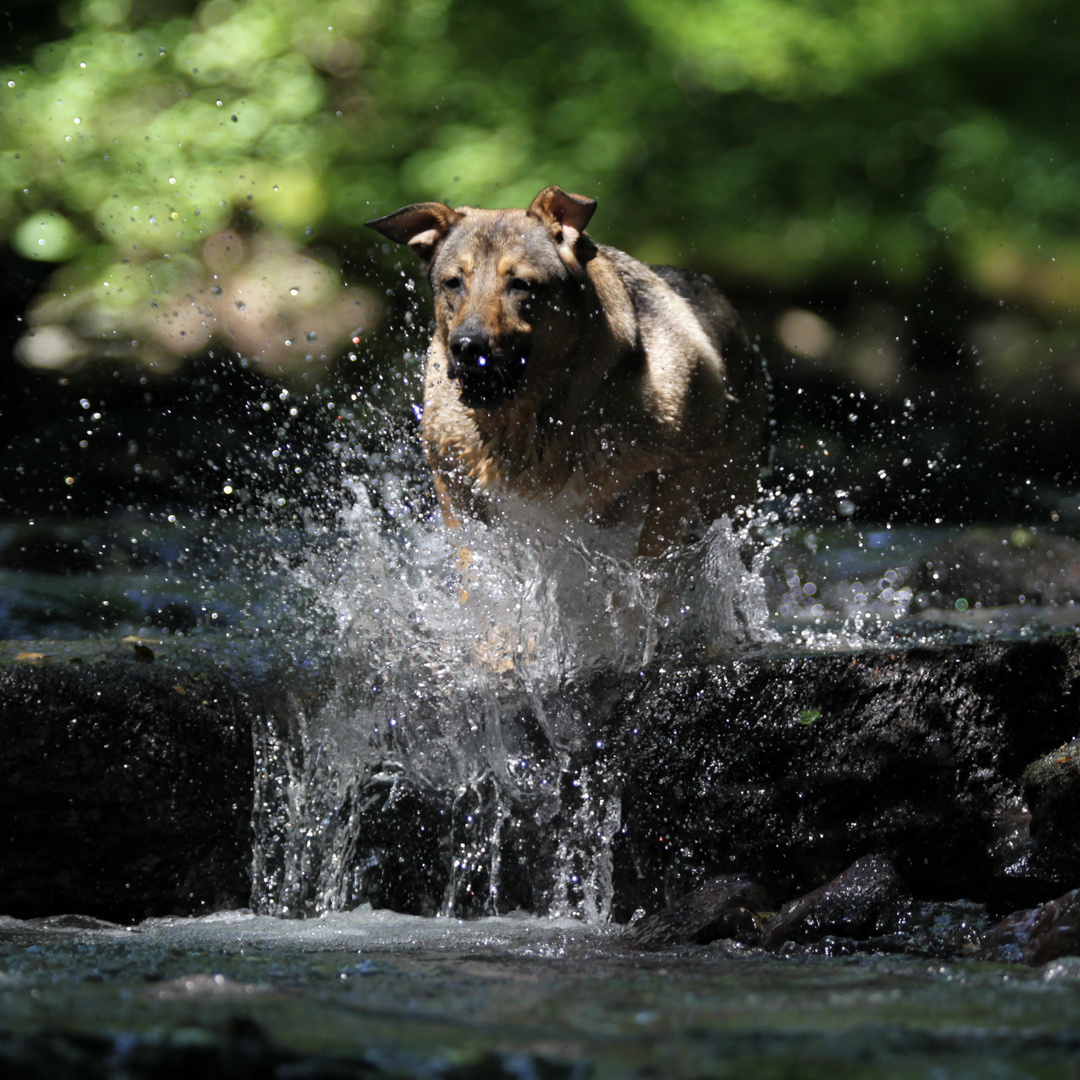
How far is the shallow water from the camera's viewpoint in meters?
1.36

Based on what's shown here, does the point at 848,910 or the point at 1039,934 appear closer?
the point at 1039,934

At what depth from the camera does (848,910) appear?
2.74 metres

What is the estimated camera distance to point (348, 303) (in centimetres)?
1005

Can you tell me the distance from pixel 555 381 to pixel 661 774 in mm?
1777

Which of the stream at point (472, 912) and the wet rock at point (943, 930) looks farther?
the wet rock at point (943, 930)

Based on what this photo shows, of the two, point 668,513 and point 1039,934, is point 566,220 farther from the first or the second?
point 1039,934

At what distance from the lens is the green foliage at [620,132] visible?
391 inches

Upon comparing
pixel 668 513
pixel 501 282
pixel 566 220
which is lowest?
pixel 668 513

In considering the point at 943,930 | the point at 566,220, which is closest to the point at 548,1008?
the point at 943,930

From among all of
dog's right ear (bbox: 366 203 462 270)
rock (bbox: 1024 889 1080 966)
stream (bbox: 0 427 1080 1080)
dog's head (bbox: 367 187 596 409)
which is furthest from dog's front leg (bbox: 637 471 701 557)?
rock (bbox: 1024 889 1080 966)

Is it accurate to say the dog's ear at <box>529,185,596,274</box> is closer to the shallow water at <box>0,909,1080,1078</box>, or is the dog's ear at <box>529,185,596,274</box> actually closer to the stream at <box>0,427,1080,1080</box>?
the stream at <box>0,427,1080,1080</box>

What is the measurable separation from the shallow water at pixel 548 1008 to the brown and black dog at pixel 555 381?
91.6 inches

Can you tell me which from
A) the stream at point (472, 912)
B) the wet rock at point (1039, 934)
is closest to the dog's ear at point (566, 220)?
the stream at point (472, 912)

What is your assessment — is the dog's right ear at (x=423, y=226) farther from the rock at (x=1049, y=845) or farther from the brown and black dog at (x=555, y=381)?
the rock at (x=1049, y=845)
